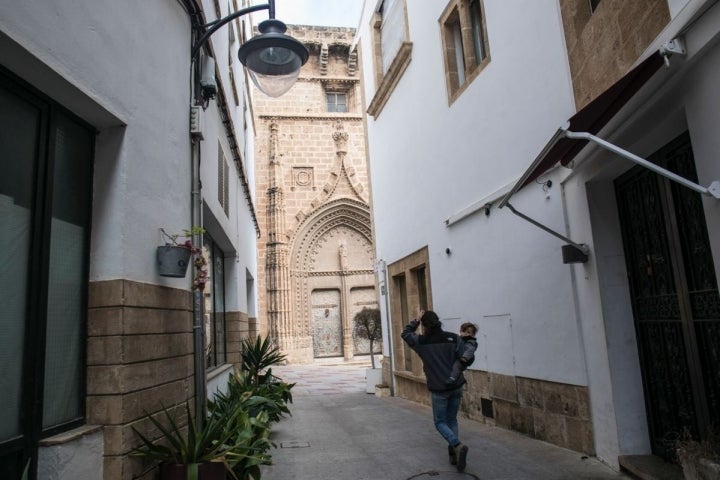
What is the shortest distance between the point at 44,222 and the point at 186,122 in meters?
1.90

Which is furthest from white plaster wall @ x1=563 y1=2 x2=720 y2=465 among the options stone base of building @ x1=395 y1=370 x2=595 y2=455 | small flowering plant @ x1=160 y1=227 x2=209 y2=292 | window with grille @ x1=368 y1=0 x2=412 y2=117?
window with grille @ x1=368 y1=0 x2=412 y2=117

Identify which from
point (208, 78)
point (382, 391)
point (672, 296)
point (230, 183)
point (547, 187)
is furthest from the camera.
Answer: point (382, 391)

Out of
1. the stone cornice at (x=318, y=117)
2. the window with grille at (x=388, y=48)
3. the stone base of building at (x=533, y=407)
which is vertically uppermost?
the stone cornice at (x=318, y=117)

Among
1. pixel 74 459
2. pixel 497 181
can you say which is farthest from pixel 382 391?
pixel 74 459

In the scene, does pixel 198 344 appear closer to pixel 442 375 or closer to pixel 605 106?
pixel 442 375

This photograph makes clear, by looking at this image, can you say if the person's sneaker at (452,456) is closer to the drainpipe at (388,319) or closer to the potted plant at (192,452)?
the potted plant at (192,452)

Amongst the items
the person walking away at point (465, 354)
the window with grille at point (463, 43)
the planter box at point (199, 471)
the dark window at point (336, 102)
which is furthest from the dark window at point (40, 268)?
the dark window at point (336, 102)

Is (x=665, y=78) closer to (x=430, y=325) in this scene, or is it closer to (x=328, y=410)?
(x=430, y=325)

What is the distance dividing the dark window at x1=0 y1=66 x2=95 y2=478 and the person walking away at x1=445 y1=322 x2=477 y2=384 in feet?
10.2

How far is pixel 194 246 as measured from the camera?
4371mm

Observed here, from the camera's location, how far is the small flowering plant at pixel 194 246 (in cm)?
396

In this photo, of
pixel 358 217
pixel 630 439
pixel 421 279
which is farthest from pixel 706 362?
pixel 358 217

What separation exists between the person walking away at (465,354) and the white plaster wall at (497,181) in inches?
37.2

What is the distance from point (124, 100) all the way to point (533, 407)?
5.03 metres
